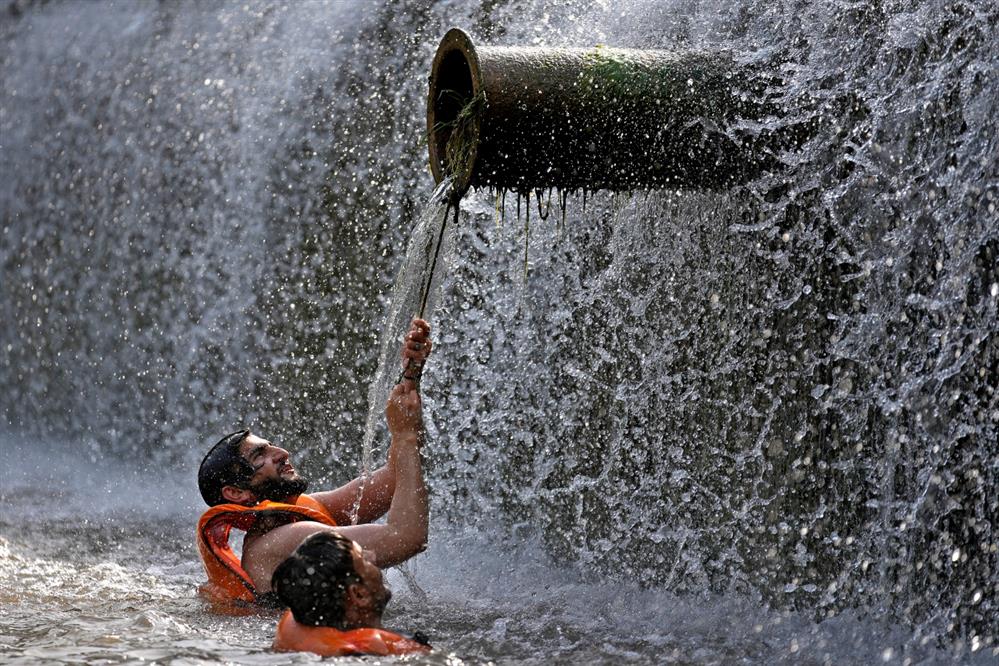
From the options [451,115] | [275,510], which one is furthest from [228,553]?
[451,115]

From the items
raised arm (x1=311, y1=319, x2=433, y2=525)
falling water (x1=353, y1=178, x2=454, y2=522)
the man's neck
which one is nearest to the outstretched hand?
falling water (x1=353, y1=178, x2=454, y2=522)

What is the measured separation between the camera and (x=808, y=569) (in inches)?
177

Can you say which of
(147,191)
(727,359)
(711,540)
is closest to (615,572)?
(711,540)

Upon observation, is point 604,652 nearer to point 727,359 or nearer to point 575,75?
point 727,359

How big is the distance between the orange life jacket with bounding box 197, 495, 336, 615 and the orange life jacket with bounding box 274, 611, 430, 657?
75 cm

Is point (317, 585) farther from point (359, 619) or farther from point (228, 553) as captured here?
point (228, 553)

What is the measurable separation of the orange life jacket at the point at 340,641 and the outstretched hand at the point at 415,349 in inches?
32.8

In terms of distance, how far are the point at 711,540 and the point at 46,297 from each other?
657 centimetres

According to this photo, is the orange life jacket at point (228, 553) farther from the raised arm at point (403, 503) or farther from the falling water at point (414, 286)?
the falling water at point (414, 286)

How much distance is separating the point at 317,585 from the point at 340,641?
0.16 m

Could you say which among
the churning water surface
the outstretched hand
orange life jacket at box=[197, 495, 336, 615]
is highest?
the outstretched hand

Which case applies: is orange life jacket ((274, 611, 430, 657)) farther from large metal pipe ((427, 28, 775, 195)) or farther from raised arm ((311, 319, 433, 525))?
large metal pipe ((427, 28, 775, 195))

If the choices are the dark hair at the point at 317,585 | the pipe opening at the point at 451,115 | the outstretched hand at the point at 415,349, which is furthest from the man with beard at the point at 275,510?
the pipe opening at the point at 451,115

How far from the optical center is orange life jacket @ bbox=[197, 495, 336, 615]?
→ 4.36 metres
